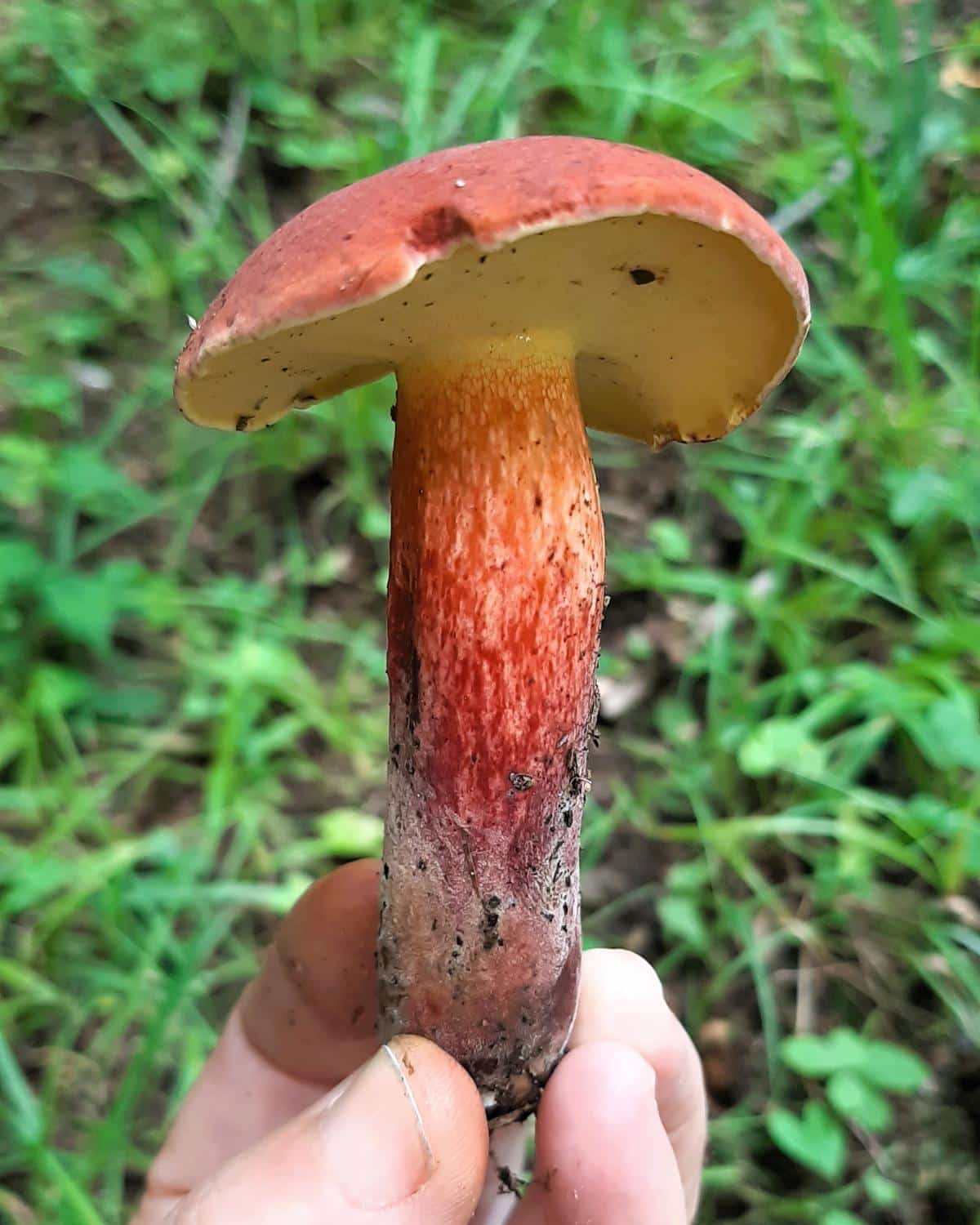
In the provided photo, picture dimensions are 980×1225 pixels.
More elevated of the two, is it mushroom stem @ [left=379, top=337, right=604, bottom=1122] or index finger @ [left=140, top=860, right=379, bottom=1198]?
mushroom stem @ [left=379, top=337, right=604, bottom=1122]

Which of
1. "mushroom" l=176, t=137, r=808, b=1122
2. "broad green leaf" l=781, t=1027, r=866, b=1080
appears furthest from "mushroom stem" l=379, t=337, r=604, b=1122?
"broad green leaf" l=781, t=1027, r=866, b=1080

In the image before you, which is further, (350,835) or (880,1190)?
(350,835)

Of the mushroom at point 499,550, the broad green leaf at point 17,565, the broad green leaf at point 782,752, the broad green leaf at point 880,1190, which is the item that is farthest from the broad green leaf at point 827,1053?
the broad green leaf at point 17,565

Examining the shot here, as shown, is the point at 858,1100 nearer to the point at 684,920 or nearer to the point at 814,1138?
the point at 814,1138

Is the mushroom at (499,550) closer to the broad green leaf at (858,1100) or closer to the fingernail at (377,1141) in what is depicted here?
the fingernail at (377,1141)

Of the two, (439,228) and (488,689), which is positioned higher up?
(439,228)

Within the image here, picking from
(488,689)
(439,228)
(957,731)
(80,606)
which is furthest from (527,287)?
(80,606)

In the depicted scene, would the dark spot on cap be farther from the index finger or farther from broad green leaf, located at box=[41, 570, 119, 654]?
broad green leaf, located at box=[41, 570, 119, 654]
